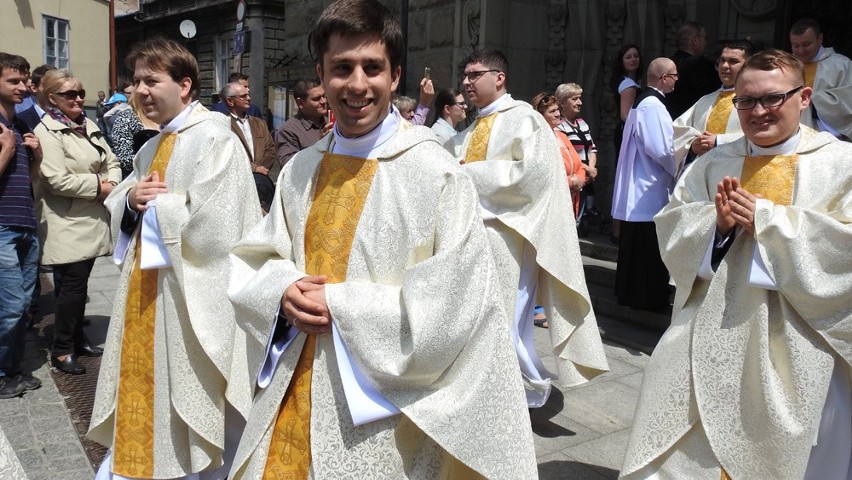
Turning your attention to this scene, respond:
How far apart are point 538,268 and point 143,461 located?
2.28m

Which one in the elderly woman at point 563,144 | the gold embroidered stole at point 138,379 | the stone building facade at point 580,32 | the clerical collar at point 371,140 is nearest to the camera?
the clerical collar at point 371,140

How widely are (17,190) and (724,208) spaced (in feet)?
13.0

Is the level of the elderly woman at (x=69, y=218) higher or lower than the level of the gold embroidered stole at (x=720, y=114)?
lower

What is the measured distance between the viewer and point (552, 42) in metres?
9.39

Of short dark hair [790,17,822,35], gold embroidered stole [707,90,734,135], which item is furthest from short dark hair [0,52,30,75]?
short dark hair [790,17,822,35]

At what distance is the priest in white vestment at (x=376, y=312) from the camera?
1894mm

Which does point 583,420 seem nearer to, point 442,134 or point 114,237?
point 114,237

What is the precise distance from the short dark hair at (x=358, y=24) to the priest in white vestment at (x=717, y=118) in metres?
2.95

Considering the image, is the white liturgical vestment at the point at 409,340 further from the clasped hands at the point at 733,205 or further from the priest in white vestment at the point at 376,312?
the clasped hands at the point at 733,205

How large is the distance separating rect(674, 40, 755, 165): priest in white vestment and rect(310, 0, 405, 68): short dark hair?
2951 millimetres

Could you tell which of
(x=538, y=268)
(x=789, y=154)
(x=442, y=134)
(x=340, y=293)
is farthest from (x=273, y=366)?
(x=442, y=134)

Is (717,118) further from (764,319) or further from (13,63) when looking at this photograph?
(13,63)

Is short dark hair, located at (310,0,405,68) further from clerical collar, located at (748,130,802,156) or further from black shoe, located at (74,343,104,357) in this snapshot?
black shoe, located at (74,343,104,357)

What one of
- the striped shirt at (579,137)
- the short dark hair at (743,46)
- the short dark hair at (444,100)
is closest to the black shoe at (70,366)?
the short dark hair at (444,100)
